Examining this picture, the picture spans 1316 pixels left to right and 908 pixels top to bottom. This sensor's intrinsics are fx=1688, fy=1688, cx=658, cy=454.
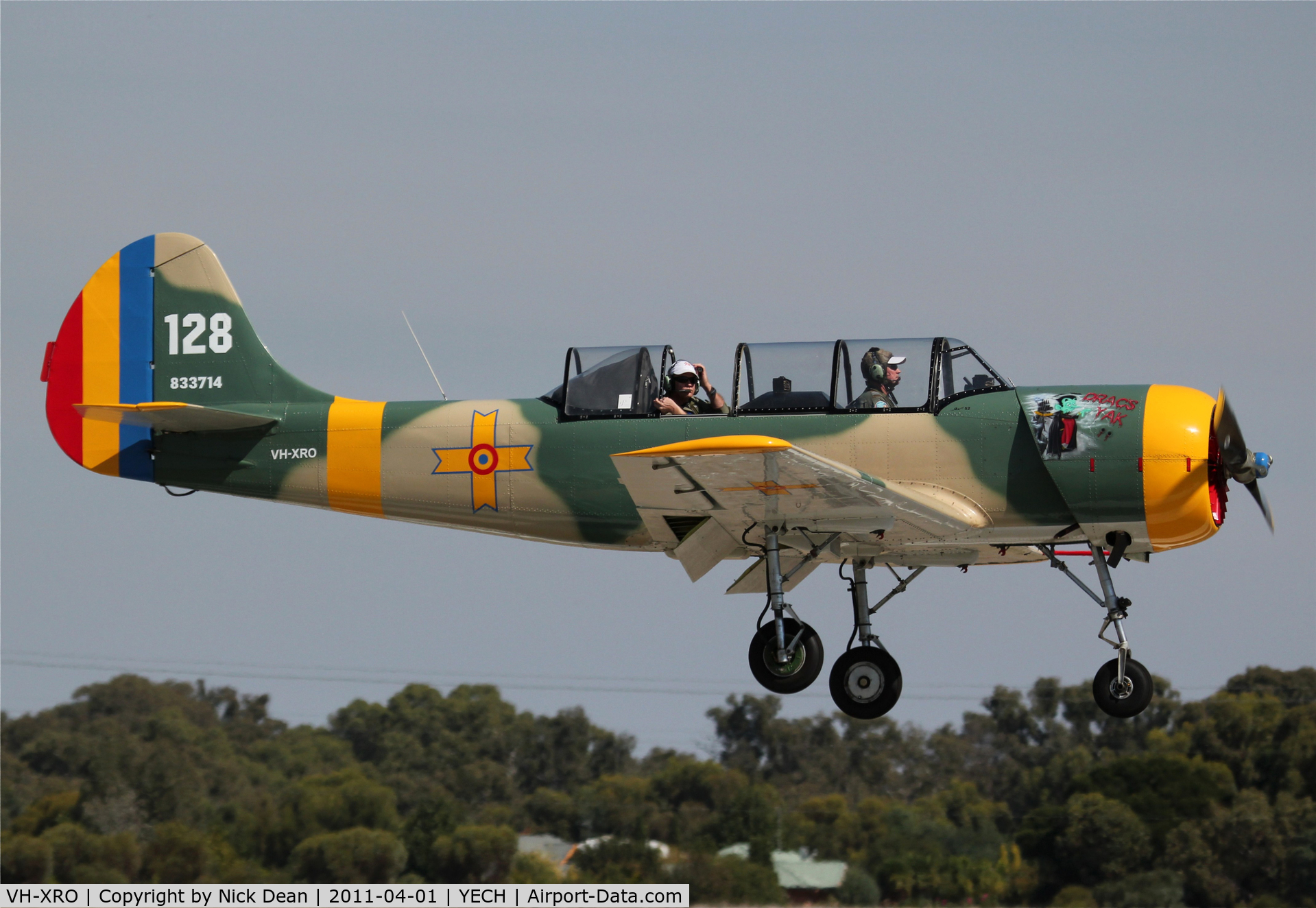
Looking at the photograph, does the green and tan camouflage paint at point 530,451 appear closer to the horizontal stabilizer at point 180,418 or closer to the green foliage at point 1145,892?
the horizontal stabilizer at point 180,418

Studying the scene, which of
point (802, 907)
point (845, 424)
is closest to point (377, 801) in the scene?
point (802, 907)

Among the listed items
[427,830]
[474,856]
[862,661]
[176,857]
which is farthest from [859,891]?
[862,661]

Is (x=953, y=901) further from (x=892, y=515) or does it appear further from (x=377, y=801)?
(x=892, y=515)

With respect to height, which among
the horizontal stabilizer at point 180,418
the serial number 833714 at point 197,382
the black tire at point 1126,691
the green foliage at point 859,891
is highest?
the serial number 833714 at point 197,382

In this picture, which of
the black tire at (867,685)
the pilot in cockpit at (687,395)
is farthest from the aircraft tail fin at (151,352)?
the black tire at (867,685)

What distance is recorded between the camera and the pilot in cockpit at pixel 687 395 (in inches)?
534

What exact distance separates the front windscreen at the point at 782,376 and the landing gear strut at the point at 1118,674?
8.30ft

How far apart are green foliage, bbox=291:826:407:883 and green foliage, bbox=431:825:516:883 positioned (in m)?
0.84

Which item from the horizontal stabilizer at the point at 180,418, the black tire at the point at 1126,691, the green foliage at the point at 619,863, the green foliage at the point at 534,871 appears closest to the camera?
the black tire at the point at 1126,691

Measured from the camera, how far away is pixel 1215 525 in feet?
42.5

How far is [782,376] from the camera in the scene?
13.4 m

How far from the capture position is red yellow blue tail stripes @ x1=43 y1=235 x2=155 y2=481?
15.4m

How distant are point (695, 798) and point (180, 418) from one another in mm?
26146

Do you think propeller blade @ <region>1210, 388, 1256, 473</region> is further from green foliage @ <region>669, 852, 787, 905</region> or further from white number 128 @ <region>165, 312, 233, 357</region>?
green foliage @ <region>669, 852, 787, 905</region>
